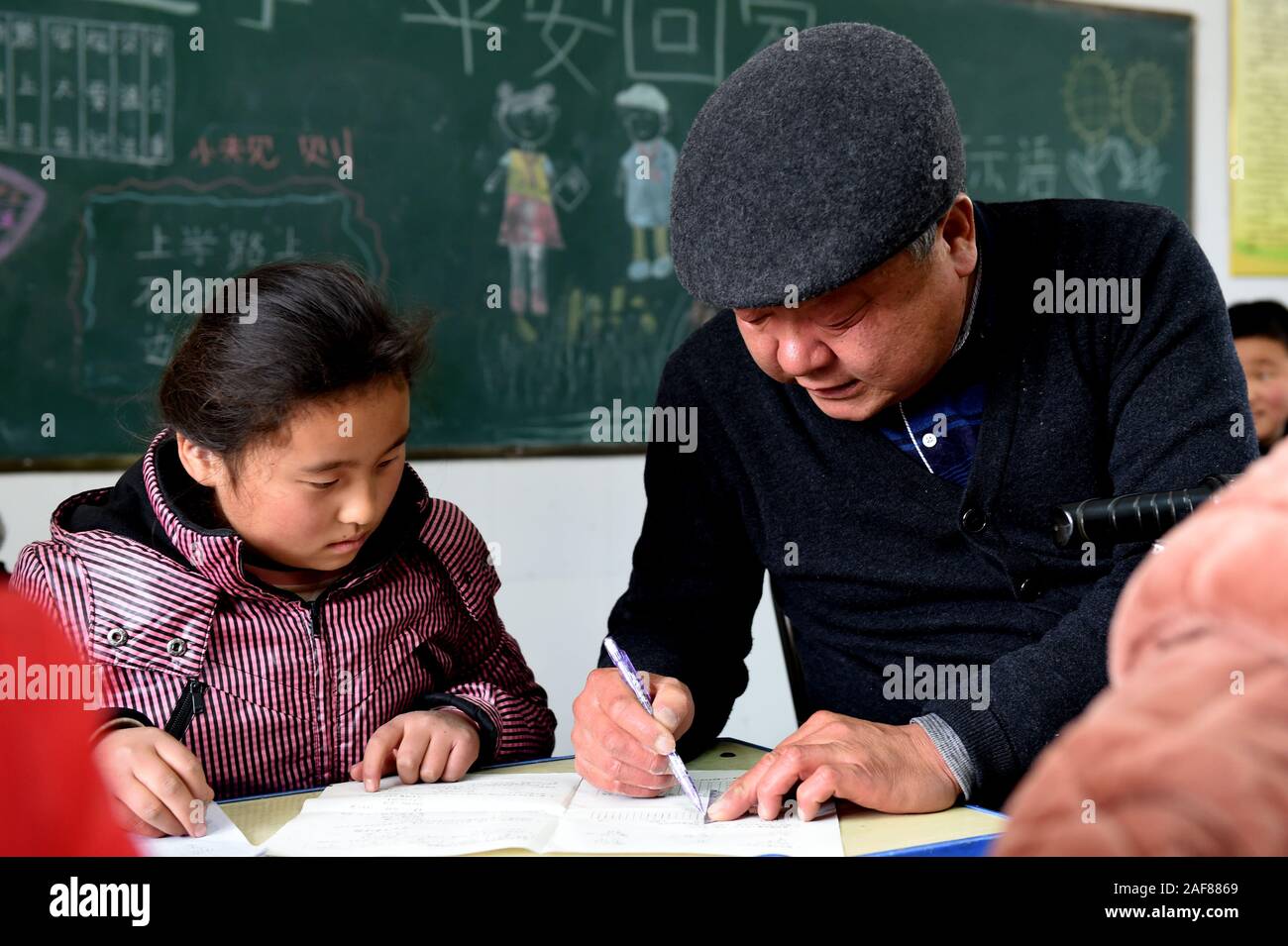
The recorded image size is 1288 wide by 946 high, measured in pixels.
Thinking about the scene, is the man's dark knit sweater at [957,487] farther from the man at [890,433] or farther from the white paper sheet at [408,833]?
the white paper sheet at [408,833]

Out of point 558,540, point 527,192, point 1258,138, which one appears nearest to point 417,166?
point 527,192

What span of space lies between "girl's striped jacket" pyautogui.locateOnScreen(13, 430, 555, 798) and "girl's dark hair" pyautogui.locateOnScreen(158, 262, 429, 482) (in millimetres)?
75

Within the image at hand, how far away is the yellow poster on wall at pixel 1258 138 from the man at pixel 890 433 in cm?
219

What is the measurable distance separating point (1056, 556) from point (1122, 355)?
223 millimetres

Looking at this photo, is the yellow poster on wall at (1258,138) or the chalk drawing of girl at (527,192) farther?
the yellow poster on wall at (1258,138)

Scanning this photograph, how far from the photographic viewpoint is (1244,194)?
325 centimetres

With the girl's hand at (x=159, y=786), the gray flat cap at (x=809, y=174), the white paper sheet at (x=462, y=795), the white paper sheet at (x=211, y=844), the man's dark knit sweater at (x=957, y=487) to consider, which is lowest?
the white paper sheet at (x=462, y=795)

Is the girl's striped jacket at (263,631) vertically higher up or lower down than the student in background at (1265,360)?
lower down

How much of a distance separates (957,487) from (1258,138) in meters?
2.48

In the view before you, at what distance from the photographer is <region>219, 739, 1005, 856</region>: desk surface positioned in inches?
36.3

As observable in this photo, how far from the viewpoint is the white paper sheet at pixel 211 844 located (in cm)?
93

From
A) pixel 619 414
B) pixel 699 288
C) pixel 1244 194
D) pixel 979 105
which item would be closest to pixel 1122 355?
pixel 699 288

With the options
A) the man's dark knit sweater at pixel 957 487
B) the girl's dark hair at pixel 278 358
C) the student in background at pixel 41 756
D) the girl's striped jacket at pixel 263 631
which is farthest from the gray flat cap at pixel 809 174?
the student in background at pixel 41 756
